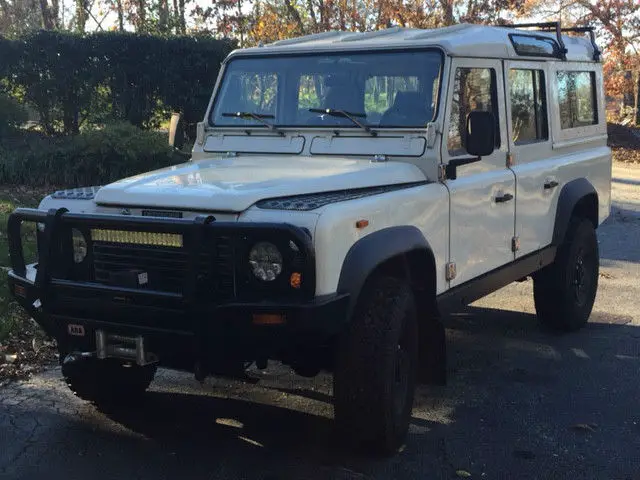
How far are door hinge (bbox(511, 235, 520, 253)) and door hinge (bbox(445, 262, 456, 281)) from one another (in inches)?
34.9

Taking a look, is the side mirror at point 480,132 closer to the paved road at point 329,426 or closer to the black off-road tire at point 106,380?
the paved road at point 329,426

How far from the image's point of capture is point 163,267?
148 inches

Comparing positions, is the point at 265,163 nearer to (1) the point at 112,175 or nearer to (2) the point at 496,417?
(2) the point at 496,417

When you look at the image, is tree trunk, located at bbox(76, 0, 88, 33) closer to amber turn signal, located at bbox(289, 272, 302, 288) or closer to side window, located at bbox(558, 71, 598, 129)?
side window, located at bbox(558, 71, 598, 129)

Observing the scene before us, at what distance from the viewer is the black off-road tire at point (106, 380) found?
455 cm

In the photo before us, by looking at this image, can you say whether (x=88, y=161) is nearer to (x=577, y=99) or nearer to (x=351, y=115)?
(x=577, y=99)

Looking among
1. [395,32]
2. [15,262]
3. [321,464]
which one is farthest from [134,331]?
[395,32]

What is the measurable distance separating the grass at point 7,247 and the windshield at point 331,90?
2260 millimetres

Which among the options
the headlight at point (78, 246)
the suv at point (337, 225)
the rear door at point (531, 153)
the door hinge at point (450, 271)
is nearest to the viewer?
the suv at point (337, 225)

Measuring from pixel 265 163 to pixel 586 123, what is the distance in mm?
3345

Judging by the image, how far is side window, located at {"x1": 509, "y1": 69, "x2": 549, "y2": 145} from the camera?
5617 millimetres

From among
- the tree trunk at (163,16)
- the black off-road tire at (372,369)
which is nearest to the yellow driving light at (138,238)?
the black off-road tire at (372,369)

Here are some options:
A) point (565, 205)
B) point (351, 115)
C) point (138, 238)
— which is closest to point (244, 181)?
point (138, 238)

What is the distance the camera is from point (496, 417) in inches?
189
